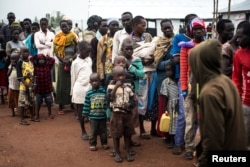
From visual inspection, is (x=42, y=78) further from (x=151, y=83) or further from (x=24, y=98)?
(x=151, y=83)

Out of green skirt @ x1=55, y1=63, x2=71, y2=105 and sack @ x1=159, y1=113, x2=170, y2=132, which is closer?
sack @ x1=159, y1=113, x2=170, y2=132

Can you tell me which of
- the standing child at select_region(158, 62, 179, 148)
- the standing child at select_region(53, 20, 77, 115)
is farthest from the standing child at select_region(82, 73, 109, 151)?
the standing child at select_region(53, 20, 77, 115)

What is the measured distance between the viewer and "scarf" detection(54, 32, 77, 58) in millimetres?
7242

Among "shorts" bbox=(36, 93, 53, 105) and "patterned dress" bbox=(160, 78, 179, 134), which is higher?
"patterned dress" bbox=(160, 78, 179, 134)

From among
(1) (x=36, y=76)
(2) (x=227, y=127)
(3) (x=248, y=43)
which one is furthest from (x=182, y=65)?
(1) (x=36, y=76)

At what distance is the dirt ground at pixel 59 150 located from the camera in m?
4.80

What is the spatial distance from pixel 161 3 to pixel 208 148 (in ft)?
87.0

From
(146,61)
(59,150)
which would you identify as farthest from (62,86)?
(146,61)

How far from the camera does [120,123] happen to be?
15.4 ft

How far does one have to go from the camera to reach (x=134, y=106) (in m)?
4.87

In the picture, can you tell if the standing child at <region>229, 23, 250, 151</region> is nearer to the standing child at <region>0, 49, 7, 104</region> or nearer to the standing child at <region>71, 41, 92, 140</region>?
the standing child at <region>71, 41, 92, 140</region>

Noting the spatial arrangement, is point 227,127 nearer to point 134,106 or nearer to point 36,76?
point 134,106

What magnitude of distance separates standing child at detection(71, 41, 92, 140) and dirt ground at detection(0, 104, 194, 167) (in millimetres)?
508

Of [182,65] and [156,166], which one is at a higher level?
[182,65]
